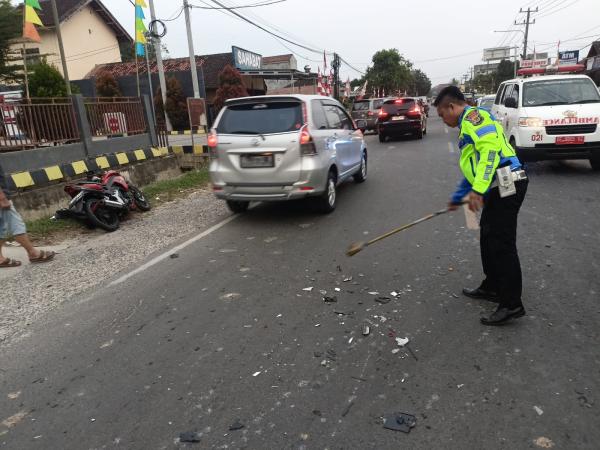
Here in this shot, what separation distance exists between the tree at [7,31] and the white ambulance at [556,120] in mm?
21897

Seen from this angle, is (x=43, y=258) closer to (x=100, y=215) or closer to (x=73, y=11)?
(x=100, y=215)

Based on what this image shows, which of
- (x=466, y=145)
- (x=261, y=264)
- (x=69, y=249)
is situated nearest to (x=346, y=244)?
(x=261, y=264)

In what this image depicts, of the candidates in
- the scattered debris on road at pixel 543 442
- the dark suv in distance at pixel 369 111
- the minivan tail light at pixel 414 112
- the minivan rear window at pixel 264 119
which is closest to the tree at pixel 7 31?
the dark suv in distance at pixel 369 111

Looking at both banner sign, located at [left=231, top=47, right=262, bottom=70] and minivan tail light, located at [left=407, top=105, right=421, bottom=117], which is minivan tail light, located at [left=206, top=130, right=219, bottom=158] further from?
banner sign, located at [left=231, top=47, right=262, bottom=70]

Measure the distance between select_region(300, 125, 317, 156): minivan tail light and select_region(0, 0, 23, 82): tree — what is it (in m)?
20.8

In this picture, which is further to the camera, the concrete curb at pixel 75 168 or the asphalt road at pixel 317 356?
the concrete curb at pixel 75 168

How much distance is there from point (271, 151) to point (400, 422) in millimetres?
4401

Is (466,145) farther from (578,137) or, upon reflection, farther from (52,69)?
(52,69)

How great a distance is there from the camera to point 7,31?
70.0 feet

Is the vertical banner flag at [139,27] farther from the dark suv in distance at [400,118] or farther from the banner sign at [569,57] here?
the banner sign at [569,57]

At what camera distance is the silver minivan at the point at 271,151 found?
20.7ft

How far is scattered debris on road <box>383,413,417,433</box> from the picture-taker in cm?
248

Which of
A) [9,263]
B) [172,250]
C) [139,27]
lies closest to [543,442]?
[172,250]

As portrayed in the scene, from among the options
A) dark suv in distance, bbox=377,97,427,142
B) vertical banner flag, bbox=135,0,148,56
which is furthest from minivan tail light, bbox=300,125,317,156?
dark suv in distance, bbox=377,97,427,142
